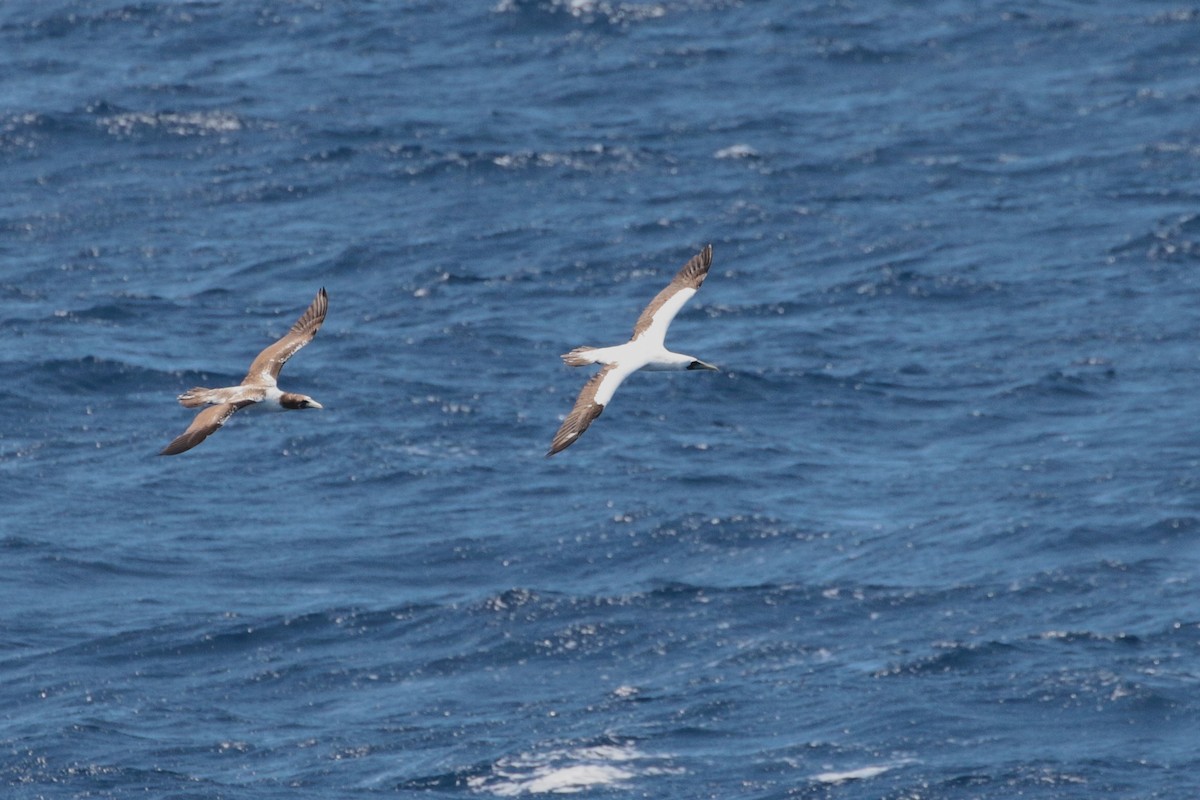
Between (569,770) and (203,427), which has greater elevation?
(203,427)

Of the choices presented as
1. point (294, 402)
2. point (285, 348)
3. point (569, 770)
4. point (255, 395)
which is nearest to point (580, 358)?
point (294, 402)

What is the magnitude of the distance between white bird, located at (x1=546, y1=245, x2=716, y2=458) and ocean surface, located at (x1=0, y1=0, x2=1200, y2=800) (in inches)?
504

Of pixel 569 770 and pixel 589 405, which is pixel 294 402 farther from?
pixel 569 770

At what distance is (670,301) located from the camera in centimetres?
3491

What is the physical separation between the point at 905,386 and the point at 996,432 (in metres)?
2.78

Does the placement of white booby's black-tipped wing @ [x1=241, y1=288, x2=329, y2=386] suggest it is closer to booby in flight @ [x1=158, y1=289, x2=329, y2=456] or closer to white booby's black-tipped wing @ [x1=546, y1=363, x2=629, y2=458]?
booby in flight @ [x1=158, y1=289, x2=329, y2=456]

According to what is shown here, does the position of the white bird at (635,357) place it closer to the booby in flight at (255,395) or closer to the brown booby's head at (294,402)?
the brown booby's head at (294,402)

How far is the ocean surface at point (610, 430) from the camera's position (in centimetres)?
4644

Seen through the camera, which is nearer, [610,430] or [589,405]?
[589,405]

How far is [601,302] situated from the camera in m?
58.8

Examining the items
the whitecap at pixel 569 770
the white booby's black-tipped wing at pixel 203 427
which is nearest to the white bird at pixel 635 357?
the white booby's black-tipped wing at pixel 203 427

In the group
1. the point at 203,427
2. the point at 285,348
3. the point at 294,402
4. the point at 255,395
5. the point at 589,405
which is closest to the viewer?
the point at 203,427

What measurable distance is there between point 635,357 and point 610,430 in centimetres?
2285

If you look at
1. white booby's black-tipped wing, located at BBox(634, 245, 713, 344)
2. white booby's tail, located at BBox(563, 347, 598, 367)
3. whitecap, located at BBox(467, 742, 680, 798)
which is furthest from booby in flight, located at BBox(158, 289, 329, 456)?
whitecap, located at BBox(467, 742, 680, 798)
